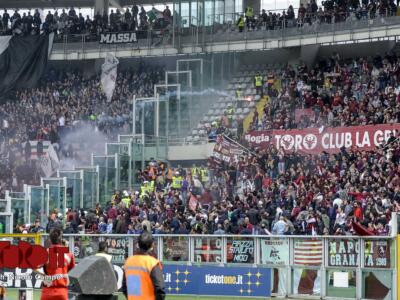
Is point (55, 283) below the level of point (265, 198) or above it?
above

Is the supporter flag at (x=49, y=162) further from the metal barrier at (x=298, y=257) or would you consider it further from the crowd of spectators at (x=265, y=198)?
the metal barrier at (x=298, y=257)

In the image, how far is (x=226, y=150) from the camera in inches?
1486

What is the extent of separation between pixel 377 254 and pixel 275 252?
2871mm

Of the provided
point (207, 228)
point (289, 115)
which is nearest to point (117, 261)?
point (207, 228)

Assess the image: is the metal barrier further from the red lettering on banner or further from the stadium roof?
the stadium roof

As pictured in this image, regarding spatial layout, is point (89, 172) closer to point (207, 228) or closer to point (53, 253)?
point (207, 228)

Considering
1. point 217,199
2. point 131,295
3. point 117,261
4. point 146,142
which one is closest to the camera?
point 131,295

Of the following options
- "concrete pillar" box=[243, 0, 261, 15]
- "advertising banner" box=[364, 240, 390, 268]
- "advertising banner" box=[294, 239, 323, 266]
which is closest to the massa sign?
"concrete pillar" box=[243, 0, 261, 15]

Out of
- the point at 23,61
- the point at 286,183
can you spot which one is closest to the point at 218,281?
the point at 286,183

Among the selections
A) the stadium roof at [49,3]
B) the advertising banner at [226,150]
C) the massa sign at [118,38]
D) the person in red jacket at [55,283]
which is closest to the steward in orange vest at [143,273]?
the person in red jacket at [55,283]

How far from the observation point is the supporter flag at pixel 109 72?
47.2m

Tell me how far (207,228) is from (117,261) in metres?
3.20

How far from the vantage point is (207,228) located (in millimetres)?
29094

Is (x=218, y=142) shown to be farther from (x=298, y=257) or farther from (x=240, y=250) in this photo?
(x=298, y=257)
